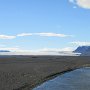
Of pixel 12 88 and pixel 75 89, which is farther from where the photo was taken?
pixel 75 89

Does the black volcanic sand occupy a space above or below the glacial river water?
→ above

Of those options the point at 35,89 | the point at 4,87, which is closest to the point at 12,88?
the point at 4,87

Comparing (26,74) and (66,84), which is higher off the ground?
(26,74)

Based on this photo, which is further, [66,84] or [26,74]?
[26,74]

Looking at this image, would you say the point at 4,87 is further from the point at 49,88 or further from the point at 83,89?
the point at 83,89

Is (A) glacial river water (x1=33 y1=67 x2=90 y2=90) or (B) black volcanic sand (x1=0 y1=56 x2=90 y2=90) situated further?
(A) glacial river water (x1=33 y1=67 x2=90 y2=90)

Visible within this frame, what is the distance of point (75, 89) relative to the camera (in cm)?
3931

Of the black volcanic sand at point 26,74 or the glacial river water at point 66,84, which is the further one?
the glacial river water at point 66,84

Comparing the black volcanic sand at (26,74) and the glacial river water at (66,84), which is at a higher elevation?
the black volcanic sand at (26,74)

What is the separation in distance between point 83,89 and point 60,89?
2969 mm

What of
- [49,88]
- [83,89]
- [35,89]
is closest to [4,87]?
[35,89]

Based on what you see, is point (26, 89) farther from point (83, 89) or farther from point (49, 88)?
point (83, 89)

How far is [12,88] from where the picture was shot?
3691cm

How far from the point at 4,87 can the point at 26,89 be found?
2655 millimetres
